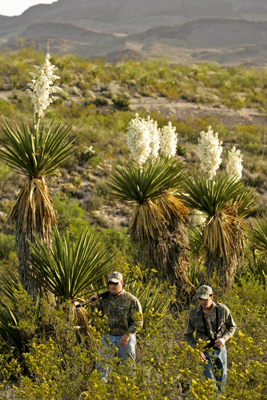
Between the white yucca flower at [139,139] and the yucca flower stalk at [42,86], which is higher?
the yucca flower stalk at [42,86]

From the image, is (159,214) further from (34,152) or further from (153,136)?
(34,152)

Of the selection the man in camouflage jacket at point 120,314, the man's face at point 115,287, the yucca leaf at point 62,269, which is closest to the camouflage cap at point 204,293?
the man in camouflage jacket at point 120,314

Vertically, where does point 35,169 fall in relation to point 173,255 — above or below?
above

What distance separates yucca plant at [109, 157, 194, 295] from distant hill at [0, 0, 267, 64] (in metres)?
57.4

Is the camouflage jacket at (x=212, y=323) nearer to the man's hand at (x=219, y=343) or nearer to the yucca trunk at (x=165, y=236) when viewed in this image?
the man's hand at (x=219, y=343)

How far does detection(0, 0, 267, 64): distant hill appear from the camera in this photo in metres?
77.8

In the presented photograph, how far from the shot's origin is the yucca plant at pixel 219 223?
251 inches

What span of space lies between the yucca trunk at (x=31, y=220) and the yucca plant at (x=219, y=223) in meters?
2.88

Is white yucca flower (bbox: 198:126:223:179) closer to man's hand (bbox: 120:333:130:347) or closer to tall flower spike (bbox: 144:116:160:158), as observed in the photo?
tall flower spike (bbox: 144:116:160:158)

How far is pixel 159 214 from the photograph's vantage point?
624cm

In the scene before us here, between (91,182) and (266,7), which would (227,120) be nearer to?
(91,182)

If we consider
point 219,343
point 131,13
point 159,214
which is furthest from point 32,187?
point 131,13

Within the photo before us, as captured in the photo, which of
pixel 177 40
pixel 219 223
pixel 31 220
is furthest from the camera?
pixel 177 40

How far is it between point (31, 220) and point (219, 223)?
11.2 ft
